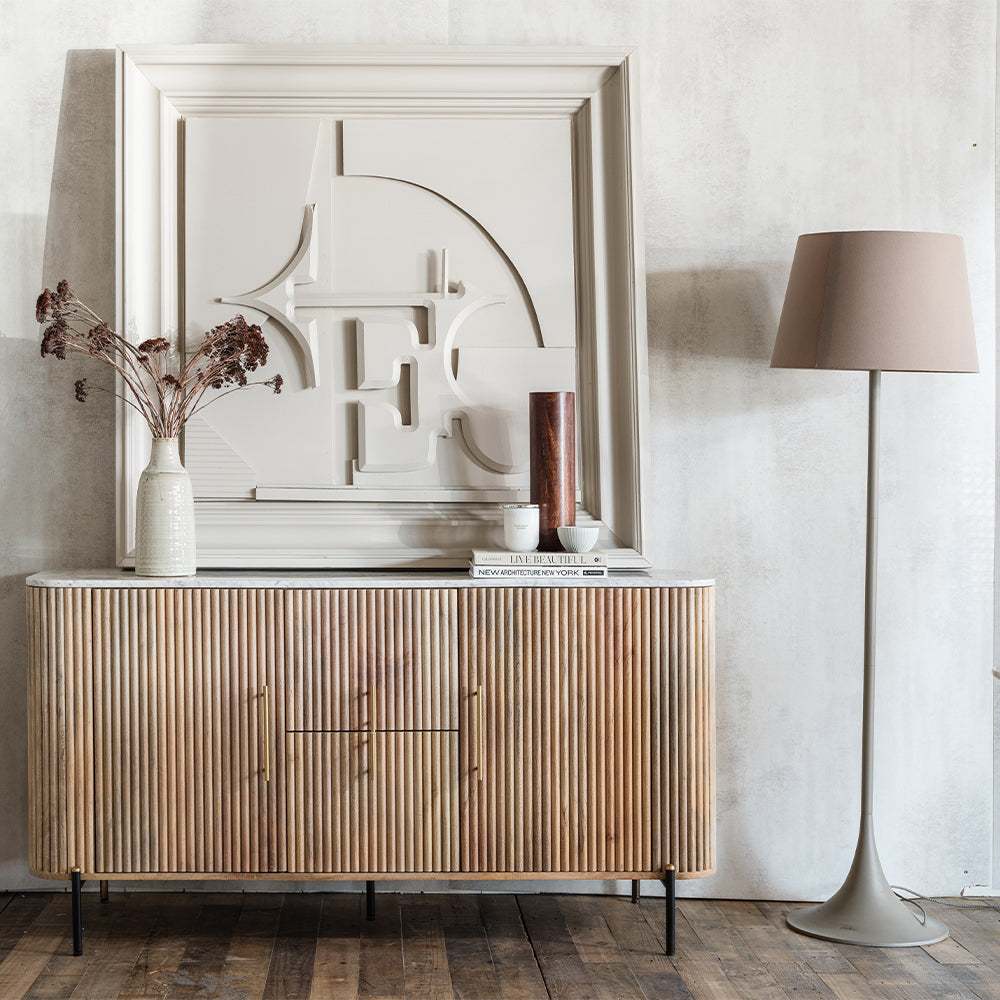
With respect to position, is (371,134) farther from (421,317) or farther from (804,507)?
(804,507)

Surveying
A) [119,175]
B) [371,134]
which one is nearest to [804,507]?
[371,134]

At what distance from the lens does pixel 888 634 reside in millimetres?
2637

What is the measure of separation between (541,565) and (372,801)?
0.62 meters

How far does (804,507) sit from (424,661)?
104 centimetres

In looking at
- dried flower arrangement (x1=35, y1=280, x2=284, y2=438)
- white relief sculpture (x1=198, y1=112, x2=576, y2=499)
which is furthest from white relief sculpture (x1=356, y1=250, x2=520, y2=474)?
dried flower arrangement (x1=35, y1=280, x2=284, y2=438)

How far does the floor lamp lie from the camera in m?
2.24

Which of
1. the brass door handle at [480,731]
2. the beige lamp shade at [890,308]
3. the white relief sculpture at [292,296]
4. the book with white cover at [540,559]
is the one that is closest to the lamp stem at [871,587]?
the beige lamp shade at [890,308]

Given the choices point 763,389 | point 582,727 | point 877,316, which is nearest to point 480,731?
point 582,727

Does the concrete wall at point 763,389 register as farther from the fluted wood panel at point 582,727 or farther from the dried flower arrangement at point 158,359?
the fluted wood panel at point 582,727

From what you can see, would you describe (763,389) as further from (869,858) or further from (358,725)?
(358,725)

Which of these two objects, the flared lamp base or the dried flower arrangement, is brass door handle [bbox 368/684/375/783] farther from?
the flared lamp base

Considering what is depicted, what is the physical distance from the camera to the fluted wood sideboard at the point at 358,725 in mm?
2242

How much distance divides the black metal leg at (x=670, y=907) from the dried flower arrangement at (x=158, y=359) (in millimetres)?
1396

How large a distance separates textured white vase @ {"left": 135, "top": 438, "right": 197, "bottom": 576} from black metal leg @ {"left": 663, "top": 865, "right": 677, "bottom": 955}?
1.22m
